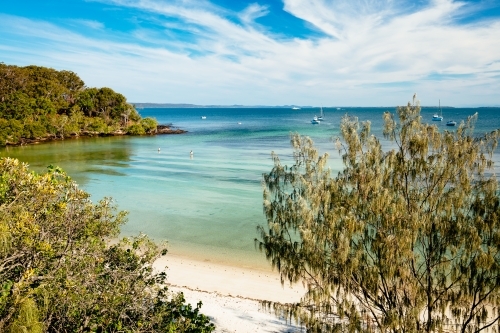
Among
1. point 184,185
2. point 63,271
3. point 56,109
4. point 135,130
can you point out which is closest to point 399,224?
point 63,271

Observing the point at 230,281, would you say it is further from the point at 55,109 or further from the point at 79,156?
the point at 55,109

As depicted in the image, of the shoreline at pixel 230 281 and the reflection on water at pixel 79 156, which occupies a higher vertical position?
the reflection on water at pixel 79 156

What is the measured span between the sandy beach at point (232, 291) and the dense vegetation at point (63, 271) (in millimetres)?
3888

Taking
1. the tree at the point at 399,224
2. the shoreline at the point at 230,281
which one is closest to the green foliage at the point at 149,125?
the shoreline at the point at 230,281

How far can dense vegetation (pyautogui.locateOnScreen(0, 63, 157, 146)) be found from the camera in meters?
66.6

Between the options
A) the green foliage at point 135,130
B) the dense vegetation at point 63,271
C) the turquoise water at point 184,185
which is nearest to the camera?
the dense vegetation at point 63,271

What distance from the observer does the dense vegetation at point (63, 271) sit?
20.7 feet

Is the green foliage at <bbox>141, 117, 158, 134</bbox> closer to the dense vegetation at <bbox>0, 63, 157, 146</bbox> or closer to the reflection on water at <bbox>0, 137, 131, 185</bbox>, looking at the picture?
the dense vegetation at <bbox>0, 63, 157, 146</bbox>

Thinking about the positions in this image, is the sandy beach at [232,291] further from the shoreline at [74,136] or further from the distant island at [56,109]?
the distant island at [56,109]

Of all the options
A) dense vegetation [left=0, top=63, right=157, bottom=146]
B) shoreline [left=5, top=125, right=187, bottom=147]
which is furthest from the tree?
shoreline [left=5, top=125, right=187, bottom=147]

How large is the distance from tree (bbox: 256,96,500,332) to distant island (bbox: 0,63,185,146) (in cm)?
6600

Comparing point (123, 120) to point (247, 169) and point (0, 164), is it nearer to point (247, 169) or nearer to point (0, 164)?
point (247, 169)

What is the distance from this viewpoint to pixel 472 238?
733 centimetres

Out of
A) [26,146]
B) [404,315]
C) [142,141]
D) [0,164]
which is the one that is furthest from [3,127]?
[404,315]
